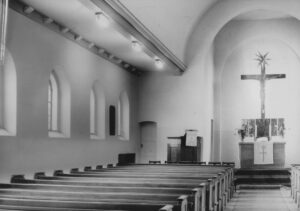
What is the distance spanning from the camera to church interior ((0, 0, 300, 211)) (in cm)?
763

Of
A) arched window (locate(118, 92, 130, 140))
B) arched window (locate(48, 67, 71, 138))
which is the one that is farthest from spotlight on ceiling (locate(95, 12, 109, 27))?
arched window (locate(118, 92, 130, 140))

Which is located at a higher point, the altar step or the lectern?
the lectern

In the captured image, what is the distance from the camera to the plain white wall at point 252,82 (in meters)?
20.4

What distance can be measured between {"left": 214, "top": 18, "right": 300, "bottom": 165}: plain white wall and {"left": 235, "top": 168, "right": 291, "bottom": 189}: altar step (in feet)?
9.21

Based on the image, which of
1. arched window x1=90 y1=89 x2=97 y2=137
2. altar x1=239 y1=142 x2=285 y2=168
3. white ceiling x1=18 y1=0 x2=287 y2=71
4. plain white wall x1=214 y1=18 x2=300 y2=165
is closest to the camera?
white ceiling x1=18 y1=0 x2=287 y2=71

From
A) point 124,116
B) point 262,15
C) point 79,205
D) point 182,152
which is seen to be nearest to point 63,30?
point 124,116

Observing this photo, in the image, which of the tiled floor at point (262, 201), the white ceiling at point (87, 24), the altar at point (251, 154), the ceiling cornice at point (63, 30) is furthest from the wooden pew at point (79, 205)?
the altar at point (251, 154)

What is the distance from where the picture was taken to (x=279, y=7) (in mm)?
17547

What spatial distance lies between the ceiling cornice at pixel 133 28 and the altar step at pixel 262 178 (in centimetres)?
504

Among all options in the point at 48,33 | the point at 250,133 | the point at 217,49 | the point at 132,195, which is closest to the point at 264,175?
the point at 250,133

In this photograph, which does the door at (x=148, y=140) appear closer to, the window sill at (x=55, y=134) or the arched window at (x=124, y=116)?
the arched window at (x=124, y=116)

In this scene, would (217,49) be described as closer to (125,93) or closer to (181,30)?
(181,30)

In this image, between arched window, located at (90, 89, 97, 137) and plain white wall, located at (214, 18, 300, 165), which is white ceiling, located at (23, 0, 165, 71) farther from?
plain white wall, located at (214, 18, 300, 165)

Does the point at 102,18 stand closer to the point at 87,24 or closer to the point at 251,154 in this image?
the point at 87,24
